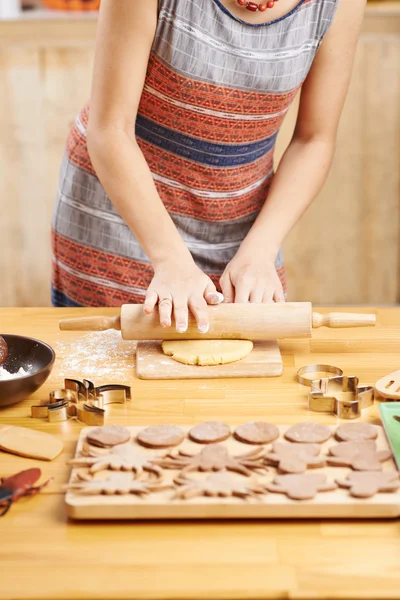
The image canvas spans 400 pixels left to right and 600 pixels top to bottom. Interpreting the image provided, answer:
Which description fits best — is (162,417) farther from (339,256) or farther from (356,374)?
(339,256)

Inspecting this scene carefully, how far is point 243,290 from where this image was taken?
1494 mm

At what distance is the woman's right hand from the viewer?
135cm

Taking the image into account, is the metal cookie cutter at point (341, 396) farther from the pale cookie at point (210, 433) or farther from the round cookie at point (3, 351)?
the round cookie at point (3, 351)

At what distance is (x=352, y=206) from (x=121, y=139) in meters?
2.13

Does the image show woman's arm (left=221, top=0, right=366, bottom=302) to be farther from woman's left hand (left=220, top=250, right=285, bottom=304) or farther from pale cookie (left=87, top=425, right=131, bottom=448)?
pale cookie (left=87, top=425, right=131, bottom=448)

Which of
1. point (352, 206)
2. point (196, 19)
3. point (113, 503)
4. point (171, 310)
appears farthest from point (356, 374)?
point (352, 206)

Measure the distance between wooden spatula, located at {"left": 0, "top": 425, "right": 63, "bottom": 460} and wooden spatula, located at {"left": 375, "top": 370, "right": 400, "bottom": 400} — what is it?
1.65 feet

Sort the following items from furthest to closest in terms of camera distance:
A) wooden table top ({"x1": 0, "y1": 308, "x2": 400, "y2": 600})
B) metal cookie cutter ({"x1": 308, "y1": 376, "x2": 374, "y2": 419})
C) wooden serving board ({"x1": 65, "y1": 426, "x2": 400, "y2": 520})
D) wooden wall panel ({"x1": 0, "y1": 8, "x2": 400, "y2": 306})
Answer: wooden wall panel ({"x1": 0, "y1": 8, "x2": 400, "y2": 306})
metal cookie cutter ({"x1": 308, "y1": 376, "x2": 374, "y2": 419})
wooden serving board ({"x1": 65, "y1": 426, "x2": 400, "y2": 520})
wooden table top ({"x1": 0, "y1": 308, "x2": 400, "y2": 600})

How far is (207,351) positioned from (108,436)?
342 millimetres

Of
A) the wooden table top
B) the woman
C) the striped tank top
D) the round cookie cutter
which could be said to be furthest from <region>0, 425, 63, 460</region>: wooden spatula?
the striped tank top

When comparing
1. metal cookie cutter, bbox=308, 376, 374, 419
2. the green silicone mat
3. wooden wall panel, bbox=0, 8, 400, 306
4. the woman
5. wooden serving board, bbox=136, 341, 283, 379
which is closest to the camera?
the green silicone mat

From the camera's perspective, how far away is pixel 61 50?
10.7 ft

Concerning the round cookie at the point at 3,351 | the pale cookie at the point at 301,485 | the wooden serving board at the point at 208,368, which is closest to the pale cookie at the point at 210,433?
the pale cookie at the point at 301,485

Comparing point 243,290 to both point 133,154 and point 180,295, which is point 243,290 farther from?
Answer: point 133,154
